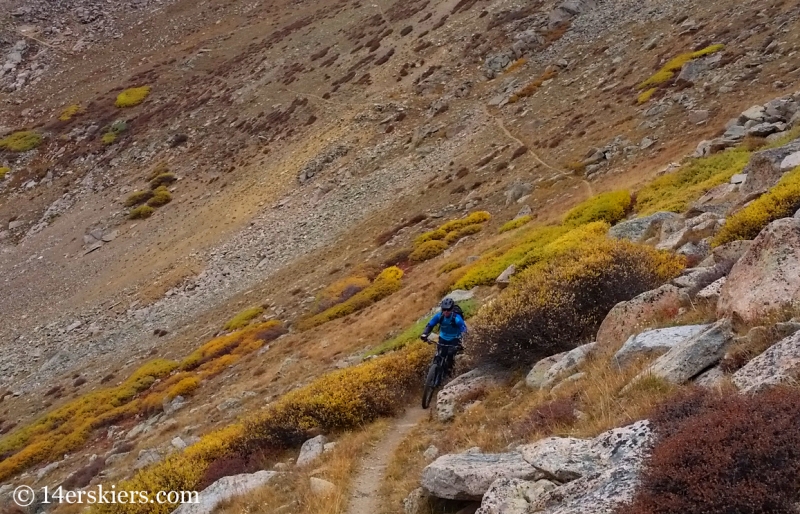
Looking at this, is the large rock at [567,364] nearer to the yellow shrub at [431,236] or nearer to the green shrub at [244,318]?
the yellow shrub at [431,236]

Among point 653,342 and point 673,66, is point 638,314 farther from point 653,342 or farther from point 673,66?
point 673,66

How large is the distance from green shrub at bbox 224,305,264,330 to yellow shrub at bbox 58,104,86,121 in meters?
53.9

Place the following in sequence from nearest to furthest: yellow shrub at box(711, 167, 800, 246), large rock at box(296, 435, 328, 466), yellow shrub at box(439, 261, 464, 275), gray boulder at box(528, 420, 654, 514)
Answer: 1. gray boulder at box(528, 420, 654, 514)
2. large rock at box(296, 435, 328, 466)
3. yellow shrub at box(711, 167, 800, 246)
4. yellow shrub at box(439, 261, 464, 275)

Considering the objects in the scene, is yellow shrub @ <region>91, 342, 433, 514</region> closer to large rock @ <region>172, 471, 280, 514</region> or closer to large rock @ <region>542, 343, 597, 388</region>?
large rock @ <region>172, 471, 280, 514</region>

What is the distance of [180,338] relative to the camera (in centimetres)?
3188

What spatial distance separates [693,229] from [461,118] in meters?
31.1

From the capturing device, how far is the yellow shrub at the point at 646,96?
32794 millimetres

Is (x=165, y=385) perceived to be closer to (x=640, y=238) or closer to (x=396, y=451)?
(x=396, y=451)

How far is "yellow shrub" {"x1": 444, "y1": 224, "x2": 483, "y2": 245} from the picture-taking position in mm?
29234

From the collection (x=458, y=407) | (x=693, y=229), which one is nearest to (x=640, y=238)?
(x=693, y=229)

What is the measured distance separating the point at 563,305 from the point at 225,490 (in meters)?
7.18

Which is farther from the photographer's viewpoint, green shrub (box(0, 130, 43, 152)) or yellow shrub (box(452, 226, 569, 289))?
green shrub (box(0, 130, 43, 152))

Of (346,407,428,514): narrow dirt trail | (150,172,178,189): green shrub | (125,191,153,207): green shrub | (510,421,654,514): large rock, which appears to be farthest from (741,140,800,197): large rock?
(150,172,178,189): green shrub

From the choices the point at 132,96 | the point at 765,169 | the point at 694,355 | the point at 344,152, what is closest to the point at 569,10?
the point at 344,152
